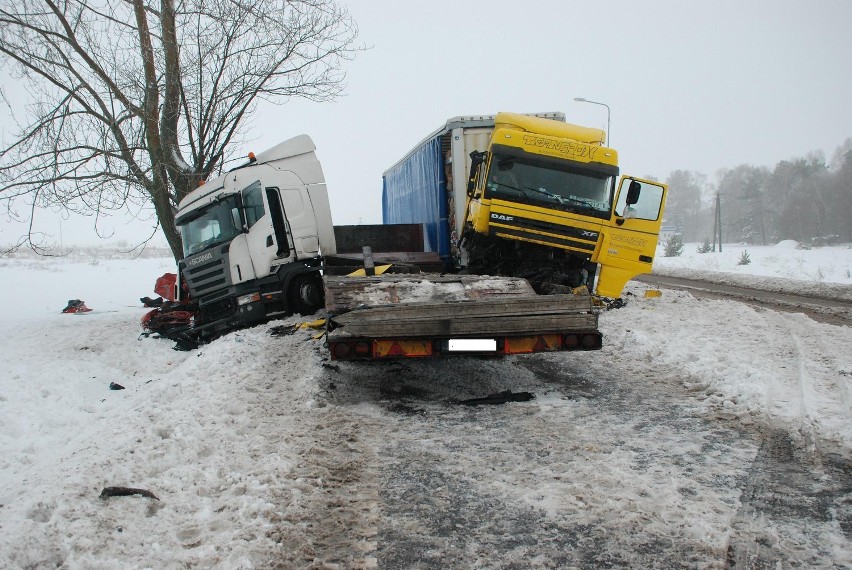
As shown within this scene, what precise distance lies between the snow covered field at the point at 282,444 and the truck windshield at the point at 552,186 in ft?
6.78

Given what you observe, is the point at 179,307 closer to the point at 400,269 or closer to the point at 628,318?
the point at 400,269

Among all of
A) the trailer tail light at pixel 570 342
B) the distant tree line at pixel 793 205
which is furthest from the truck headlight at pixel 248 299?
the distant tree line at pixel 793 205

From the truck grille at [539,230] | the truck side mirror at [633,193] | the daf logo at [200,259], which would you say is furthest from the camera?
the daf logo at [200,259]

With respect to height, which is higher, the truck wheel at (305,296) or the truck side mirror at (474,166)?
the truck side mirror at (474,166)

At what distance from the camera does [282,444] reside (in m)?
4.50

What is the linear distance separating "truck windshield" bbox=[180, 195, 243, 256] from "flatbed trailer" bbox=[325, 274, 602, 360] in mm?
5556

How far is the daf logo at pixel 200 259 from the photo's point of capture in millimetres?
11039

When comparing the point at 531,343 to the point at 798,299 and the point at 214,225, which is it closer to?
the point at 214,225

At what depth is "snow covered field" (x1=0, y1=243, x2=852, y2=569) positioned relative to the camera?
3.08 meters

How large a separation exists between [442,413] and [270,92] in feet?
40.3

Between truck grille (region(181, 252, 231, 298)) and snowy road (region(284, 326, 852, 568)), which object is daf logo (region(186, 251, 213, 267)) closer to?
truck grille (region(181, 252, 231, 298))

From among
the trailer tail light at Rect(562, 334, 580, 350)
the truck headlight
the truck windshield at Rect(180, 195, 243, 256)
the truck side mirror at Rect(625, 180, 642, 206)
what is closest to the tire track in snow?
the trailer tail light at Rect(562, 334, 580, 350)

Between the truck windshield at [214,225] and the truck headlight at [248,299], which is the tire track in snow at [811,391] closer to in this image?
the truck headlight at [248,299]

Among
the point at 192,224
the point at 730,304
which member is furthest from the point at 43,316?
the point at 730,304
